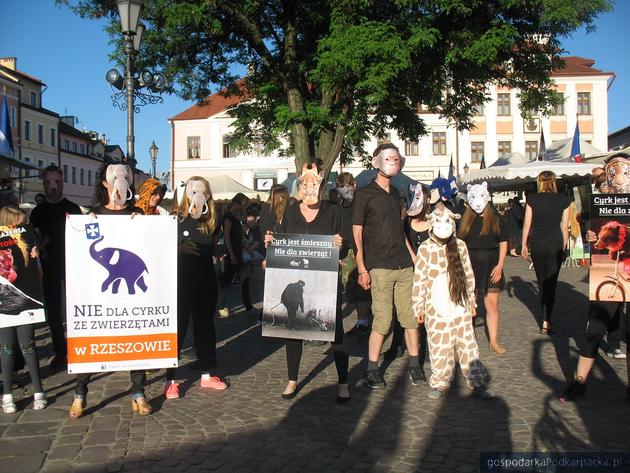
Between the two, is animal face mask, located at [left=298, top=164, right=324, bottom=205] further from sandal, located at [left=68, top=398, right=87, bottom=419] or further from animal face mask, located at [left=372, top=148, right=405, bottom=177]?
sandal, located at [left=68, top=398, right=87, bottom=419]

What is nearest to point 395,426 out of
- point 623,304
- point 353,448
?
point 353,448

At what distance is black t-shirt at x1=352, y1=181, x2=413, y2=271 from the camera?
206 inches

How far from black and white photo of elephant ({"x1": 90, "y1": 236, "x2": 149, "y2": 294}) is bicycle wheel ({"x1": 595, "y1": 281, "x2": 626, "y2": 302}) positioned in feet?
12.2

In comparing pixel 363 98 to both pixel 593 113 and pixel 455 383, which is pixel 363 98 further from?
pixel 593 113

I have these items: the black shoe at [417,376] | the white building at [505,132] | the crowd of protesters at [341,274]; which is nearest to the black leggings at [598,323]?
the crowd of protesters at [341,274]

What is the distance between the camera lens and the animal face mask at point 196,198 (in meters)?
5.43

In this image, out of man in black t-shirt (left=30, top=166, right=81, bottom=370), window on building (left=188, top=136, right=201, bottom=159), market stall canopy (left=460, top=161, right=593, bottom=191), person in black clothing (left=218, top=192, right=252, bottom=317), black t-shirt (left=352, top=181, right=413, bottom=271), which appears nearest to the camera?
black t-shirt (left=352, top=181, right=413, bottom=271)

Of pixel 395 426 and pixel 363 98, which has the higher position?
pixel 363 98

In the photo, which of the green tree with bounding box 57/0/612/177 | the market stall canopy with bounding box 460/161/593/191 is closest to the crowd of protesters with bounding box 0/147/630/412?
the green tree with bounding box 57/0/612/177

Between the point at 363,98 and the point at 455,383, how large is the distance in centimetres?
1009

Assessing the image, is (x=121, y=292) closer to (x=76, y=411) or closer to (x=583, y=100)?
(x=76, y=411)

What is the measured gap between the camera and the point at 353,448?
392 cm

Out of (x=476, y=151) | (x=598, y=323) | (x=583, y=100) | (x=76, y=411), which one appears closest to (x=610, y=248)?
(x=598, y=323)

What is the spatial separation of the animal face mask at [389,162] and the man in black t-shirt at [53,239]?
3.26 meters
